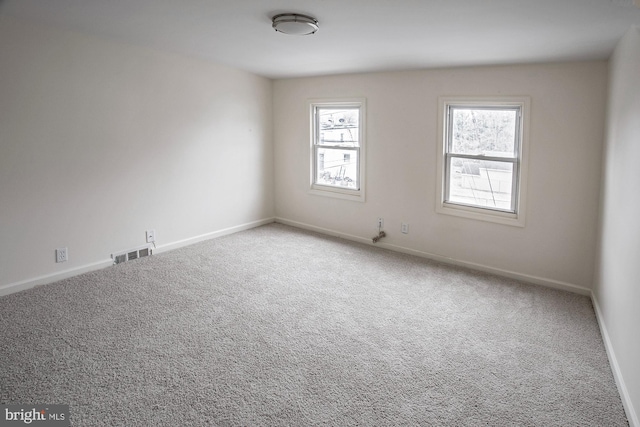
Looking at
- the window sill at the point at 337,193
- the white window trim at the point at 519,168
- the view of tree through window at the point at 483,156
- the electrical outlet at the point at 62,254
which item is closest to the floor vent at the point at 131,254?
the electrical outlet at the point at 62,254

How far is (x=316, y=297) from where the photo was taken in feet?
11.7

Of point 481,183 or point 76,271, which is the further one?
point 481,183

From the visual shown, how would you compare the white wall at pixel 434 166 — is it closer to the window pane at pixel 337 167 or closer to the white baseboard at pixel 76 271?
the window pane at pixel 337 167

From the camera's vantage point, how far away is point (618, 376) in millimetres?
2400

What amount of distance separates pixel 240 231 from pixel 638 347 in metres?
4.53

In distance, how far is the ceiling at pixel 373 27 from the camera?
2.46m

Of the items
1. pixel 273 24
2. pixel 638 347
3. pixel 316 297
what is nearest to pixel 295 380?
pixel 316 297

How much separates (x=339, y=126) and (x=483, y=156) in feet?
6.40

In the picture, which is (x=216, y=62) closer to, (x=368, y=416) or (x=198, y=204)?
(x=198, y=204)

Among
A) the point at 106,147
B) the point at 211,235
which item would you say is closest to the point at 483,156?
the point at 211,235

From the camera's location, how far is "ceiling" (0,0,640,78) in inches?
96.8

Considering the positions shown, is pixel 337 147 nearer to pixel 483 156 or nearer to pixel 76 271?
pixel 483 156

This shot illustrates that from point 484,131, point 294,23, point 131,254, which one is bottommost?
point 131,254

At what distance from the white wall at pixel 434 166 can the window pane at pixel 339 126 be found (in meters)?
0.22
